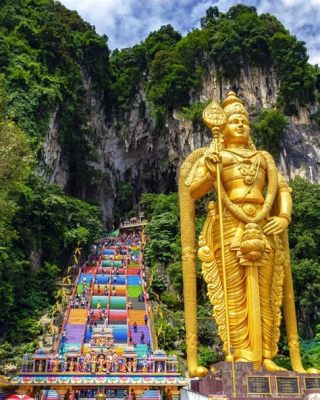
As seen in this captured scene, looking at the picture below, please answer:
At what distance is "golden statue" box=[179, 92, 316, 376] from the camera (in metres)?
6.87

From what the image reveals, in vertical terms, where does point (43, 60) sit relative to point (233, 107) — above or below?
above

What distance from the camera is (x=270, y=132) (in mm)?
23031

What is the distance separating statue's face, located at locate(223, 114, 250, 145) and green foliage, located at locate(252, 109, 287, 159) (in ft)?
50.4

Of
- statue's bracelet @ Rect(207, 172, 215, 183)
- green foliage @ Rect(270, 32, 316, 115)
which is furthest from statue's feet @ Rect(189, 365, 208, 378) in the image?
green foliage @ Rect(270, 32, 316, 115)

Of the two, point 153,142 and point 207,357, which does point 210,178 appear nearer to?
point 207,357

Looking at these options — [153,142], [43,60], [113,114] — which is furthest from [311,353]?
[113,114]

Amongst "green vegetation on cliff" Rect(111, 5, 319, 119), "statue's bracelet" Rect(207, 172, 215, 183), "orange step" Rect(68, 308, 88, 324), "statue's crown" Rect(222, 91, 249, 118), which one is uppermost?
"green vegetation on cliff" Rect(111, 5, 319, 119)

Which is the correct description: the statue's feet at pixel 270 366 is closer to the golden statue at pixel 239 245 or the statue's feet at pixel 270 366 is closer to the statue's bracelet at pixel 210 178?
the golden statue at pixel 239 245

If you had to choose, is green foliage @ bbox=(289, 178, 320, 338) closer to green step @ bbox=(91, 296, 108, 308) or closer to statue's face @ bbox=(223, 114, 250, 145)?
green step @ bbox=(91, 296, 108, 308)

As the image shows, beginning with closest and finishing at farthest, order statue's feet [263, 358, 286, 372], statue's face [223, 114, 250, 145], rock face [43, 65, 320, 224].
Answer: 1. statue's feet [263, 358, 286, 372]
2. statue's face [223, 114, 250, 145]
3. rock face [43, 65, 320, 224]

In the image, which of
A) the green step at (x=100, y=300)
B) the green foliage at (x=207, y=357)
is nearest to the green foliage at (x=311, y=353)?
the green foliage at (x=207, y=357)

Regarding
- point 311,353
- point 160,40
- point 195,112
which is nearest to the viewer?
point 311,353

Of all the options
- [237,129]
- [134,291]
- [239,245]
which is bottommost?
[239,245]

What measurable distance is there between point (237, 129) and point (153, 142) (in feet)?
84.3
